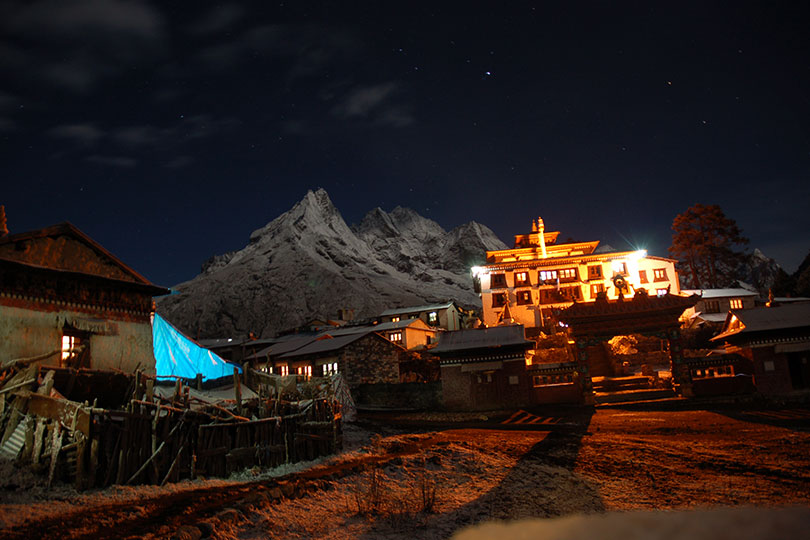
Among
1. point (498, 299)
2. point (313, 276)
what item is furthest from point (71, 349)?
point (313, 276)

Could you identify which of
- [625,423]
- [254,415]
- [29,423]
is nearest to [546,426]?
[625,423]

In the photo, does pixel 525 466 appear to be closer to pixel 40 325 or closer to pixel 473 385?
pixel 473 385

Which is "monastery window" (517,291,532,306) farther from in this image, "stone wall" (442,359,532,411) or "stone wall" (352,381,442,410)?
"stone wall" (442,359,532,411)

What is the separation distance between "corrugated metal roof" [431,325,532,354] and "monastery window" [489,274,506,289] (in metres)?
24.8

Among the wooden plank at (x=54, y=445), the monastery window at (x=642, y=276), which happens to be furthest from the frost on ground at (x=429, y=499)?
the monastery window at (x=642, y=276)

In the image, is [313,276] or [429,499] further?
[313,276]

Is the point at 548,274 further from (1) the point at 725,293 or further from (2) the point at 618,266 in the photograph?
(1) the point at 725,293

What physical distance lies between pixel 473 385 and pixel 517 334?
4.34 metres

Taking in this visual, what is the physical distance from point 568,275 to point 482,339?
29.4 m

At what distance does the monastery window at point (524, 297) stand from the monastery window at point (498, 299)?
5.80 feet

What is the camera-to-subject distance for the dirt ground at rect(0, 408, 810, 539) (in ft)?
33.0

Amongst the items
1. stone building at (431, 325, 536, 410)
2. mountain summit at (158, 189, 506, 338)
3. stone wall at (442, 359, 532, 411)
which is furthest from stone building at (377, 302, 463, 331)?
stone wall at (442, 359, 532, 411)

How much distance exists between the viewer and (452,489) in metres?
13.7

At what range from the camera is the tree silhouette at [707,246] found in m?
66.9
